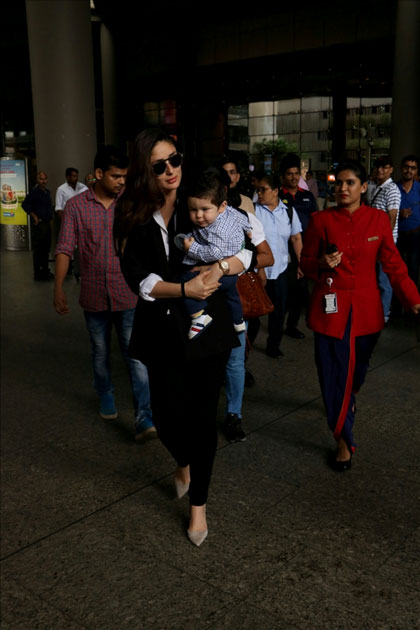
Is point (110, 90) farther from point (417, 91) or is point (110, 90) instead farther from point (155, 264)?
point (155, 264)

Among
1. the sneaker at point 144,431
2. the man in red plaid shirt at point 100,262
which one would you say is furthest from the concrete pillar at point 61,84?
the sneaker at point 144,431

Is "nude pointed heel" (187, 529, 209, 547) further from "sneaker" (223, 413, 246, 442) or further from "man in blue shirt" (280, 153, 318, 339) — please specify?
"man in blue shirt" (280, 153, 318, 339)

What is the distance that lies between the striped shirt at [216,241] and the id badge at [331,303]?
1124 mm

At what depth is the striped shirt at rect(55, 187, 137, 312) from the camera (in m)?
4.59

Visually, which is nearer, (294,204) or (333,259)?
(333,259)

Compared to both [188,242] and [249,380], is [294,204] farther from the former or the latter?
[188,242]

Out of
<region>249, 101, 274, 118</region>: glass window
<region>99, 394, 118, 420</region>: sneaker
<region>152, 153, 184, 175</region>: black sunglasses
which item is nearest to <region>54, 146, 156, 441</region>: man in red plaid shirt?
<region>99, 394, 118, 420</region>: sneaker

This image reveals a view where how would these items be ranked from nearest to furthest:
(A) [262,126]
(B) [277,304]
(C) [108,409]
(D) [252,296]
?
(D) [252,296]
(C) [108,409]
(B) [277,304]
(A) [262,126]

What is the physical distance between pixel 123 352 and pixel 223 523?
1.81 metres

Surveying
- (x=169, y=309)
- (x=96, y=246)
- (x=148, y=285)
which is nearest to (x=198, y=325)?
(x=169, y=309)

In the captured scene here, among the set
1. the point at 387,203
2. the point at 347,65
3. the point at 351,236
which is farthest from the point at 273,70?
the point at 351,236

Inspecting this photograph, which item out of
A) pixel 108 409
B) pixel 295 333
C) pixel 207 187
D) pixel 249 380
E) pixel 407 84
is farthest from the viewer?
pixel 407 84

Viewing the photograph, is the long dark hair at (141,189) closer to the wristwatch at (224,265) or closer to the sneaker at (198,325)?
the wristwatch at (224,265)

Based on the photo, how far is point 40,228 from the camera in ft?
42.0
